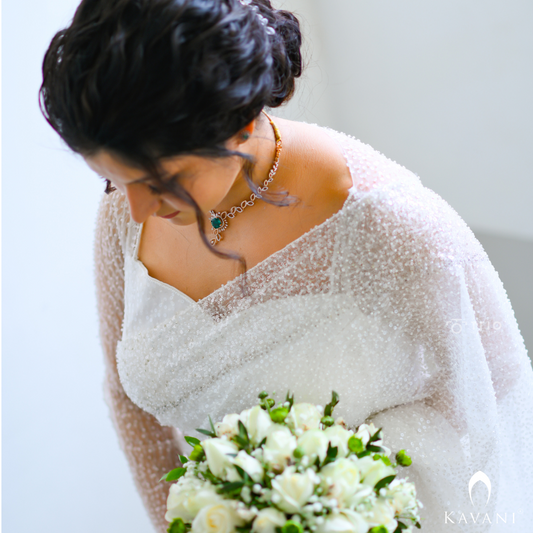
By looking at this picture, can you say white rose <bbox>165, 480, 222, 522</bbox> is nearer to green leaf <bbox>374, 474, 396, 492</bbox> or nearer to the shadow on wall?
green leaf <bbox>374, 474, 396, 492</bbox>

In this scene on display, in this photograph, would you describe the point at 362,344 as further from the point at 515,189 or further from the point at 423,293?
the point at 515,189

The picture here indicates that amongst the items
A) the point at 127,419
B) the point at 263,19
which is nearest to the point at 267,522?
the point at 263,19

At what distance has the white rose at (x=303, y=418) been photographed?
0.62 metres

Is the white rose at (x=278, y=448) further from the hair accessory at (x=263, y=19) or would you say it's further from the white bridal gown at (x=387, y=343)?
the hair accessory at (x=263, y=19)

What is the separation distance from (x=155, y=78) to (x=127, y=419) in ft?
2.79

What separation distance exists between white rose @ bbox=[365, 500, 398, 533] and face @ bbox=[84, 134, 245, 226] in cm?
42

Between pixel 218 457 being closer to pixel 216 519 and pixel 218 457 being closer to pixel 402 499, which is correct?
pixel 216 519

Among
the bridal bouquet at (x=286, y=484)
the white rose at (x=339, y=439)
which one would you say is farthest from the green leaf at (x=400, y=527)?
the white rose at (x=339, y=439)

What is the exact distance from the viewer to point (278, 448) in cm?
56

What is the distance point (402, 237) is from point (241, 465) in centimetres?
44

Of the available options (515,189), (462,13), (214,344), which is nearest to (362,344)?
(214,344)

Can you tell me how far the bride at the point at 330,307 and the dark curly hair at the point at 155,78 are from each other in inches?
1.7

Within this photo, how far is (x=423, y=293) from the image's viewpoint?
32.7 inches

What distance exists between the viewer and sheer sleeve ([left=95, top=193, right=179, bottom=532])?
1113 millimetres
